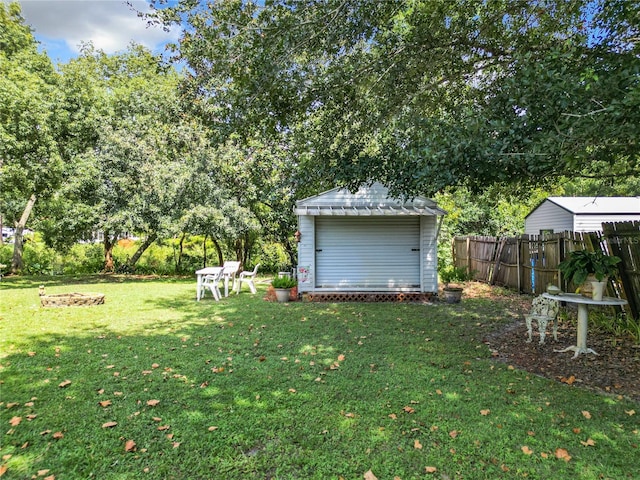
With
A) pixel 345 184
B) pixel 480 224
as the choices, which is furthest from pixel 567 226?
pixel 345 184

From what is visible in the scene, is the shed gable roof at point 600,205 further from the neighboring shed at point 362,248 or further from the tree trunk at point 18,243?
the tree trunk at point 18,243

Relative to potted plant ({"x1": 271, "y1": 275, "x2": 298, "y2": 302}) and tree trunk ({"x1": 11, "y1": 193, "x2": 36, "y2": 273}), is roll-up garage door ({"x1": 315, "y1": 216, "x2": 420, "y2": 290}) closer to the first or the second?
potted plant ({"x1": 271, "y1": 275, "x2": 298, "y2": 302})

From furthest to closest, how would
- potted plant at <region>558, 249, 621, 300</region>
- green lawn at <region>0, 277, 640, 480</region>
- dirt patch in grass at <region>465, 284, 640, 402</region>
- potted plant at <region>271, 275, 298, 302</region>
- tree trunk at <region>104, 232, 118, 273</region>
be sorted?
tree trunk at <region>104, 232, 118, 273</region> < potted plant at <region>271, 275, 298, 302</region> < potted plant at <region>558, 249, 621, 300</region> < dirt patch in grass at <region>465, 284, 640, 402</region> < green lawn at <region>0, 277, 640, 480</region>

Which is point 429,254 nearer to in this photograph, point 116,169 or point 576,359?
point 576,359

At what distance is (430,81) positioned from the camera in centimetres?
681

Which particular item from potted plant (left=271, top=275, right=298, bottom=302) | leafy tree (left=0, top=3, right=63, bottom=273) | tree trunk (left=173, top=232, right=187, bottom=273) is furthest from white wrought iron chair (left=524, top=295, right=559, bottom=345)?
tree trunk (left=173, top=232, right=187, bottom=273)

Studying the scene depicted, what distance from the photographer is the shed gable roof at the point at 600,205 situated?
13.2m

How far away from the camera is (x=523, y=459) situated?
8.30ft

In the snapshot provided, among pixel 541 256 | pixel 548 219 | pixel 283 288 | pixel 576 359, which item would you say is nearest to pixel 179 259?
pixel 283 288

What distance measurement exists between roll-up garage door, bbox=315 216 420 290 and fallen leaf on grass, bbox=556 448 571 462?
6943mm

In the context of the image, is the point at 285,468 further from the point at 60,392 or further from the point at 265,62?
the point at 265,62

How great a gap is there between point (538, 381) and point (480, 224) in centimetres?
1475

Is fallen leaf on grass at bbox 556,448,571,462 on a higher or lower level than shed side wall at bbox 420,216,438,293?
lower

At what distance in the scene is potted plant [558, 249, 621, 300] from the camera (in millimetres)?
4652
